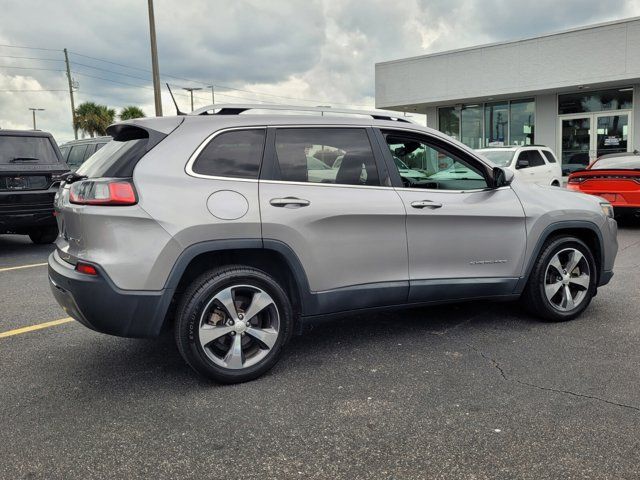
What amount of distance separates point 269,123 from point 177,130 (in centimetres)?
61

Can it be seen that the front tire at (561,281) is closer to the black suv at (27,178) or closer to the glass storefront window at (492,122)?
the black suv at (27,178)

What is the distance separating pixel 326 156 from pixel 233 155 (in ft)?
2.18

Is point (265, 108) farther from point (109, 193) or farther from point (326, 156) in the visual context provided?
point (109, 193)

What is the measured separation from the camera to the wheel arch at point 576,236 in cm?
455

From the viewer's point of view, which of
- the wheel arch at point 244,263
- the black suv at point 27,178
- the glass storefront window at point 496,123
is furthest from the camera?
the glass storefront window at point 496,123

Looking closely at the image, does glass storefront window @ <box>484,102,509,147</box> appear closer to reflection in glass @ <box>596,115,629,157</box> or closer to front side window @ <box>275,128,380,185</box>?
reflection in glass @ <box>596,115,629,157</box>

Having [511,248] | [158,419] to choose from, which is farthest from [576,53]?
[158,419]

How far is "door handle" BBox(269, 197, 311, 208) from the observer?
3.57 metres

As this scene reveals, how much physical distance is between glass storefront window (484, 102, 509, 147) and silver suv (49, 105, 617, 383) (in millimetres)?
17797

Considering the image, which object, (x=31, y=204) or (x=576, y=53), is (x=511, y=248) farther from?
(x=576, y=53)

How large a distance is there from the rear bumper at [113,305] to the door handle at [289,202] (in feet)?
2.77

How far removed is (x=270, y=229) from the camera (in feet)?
11.6

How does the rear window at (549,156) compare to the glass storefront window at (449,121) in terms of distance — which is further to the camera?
the glass storefront window at (449,121)

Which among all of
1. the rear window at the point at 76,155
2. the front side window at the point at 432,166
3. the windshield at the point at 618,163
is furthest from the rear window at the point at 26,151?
the windshield at the point at 618,163
